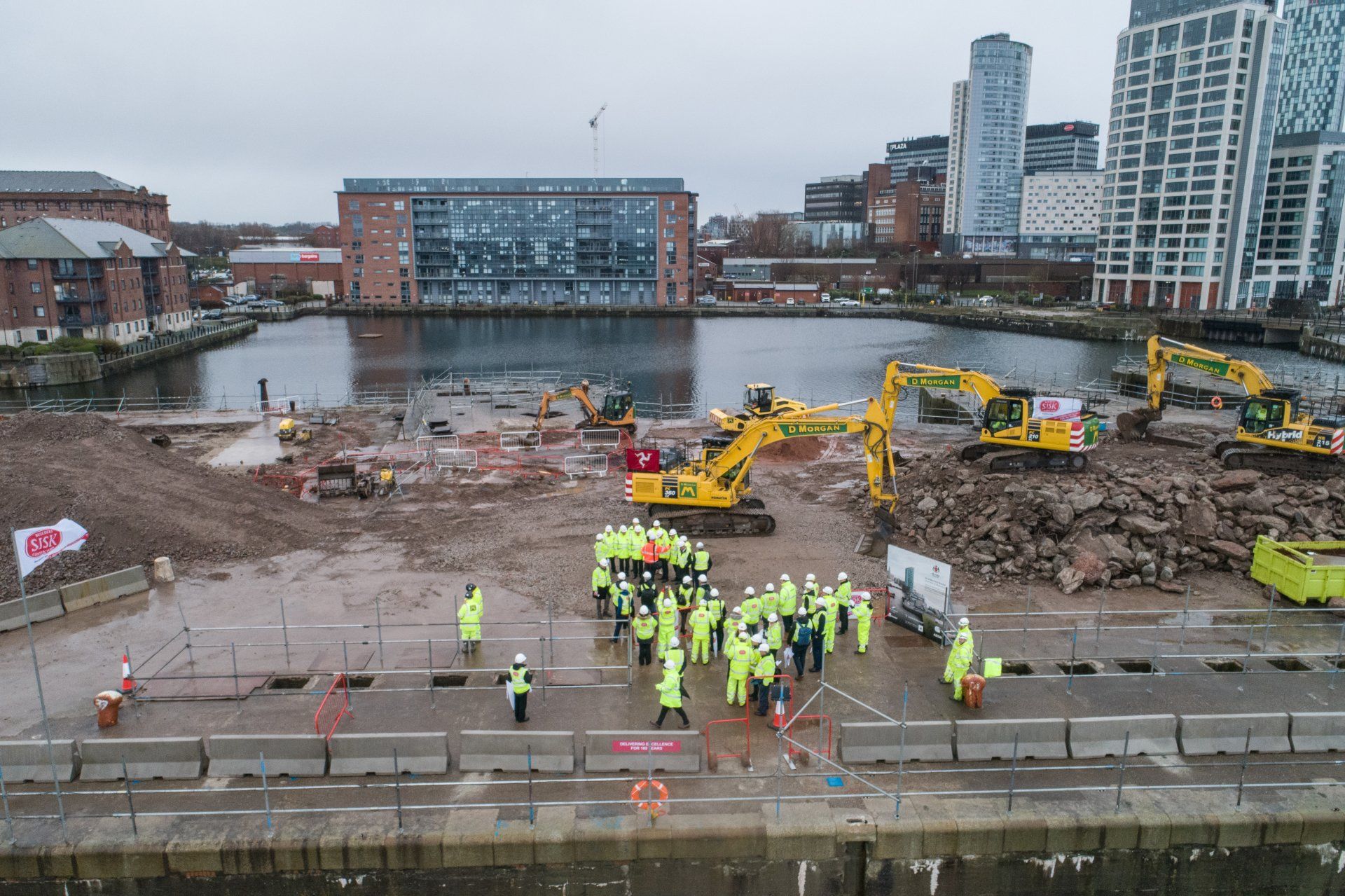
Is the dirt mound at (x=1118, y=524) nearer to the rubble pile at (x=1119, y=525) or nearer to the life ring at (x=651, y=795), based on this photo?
the rubble pile at (x=1119, y=525)

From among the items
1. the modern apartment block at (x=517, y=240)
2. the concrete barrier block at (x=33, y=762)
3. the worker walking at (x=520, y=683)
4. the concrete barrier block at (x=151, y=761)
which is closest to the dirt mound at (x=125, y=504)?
the concrete barrier block at (x=33, y=762)

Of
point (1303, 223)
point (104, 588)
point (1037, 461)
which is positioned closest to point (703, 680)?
point (104, 588)

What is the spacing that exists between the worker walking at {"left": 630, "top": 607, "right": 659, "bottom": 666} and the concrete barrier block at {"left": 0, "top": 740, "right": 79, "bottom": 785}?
29.5 feet

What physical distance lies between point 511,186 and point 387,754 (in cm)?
11124

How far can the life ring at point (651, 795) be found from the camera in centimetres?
1151

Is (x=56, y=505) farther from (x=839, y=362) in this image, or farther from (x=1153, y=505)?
(x=839, y=362)

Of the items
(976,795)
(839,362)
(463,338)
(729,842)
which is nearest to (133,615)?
(729,842)

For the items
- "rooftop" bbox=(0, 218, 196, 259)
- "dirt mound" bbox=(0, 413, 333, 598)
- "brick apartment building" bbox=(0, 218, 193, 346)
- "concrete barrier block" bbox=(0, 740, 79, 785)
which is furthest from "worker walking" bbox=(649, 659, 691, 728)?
"rooftop" bbox=(0, 218, 196, 259)

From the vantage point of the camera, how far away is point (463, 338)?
91125 mm

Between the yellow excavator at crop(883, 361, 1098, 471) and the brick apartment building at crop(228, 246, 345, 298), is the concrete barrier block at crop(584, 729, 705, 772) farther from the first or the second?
the brick apartment building at crop(228, 246, 345, 298)

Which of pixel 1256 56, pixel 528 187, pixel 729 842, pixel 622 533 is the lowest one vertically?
pixel 729 842

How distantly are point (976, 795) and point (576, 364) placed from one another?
60303 millimetres

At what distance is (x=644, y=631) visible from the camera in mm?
15453

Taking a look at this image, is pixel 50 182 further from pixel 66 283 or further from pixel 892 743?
pixel 892 743
